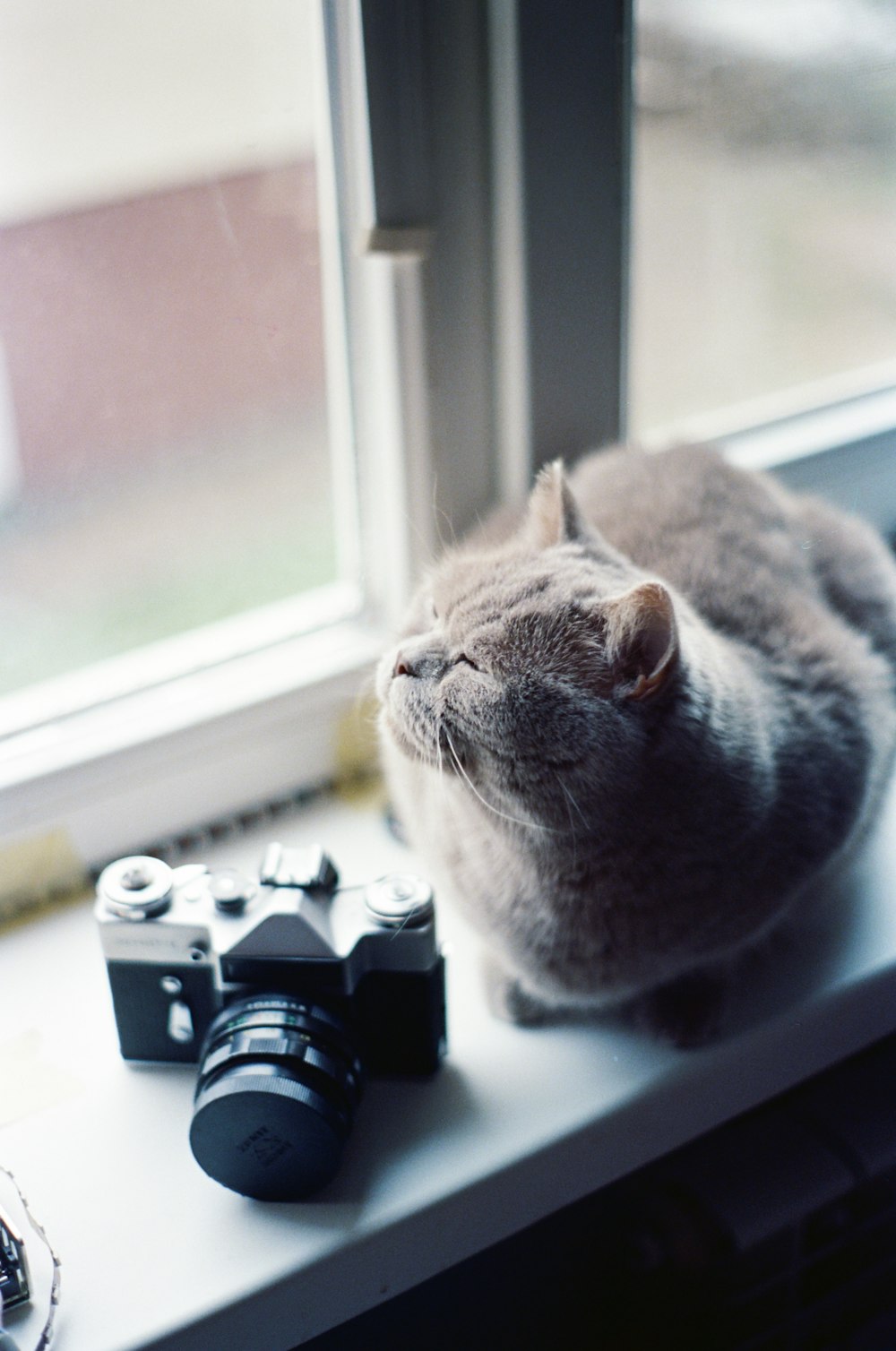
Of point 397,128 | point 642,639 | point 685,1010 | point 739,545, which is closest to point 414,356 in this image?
point 397,128

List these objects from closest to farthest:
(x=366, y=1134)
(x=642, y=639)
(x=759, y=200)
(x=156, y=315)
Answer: (x=642, y=639) < (x=366, y=1134) < (x=156, y=315) < (x=759, y=200)

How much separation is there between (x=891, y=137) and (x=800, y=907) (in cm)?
68

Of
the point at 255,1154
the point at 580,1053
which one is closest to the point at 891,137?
the point at 580,1053

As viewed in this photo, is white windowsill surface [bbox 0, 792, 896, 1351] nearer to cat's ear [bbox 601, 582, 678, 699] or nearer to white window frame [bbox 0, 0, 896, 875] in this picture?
white window frame [bbox 0, 0, 896, 875]

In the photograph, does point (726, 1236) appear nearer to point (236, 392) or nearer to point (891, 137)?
point (236, 392)

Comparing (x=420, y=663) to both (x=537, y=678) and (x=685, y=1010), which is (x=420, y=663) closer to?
(x=537, y=678)

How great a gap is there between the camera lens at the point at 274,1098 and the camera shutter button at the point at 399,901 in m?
0.06

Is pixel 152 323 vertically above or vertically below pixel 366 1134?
above

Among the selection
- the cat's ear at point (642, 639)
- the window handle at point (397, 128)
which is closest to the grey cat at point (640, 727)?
the cat's ear at point (642, 639)

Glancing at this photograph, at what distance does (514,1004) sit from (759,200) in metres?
0.70

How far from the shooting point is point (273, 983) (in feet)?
2.15

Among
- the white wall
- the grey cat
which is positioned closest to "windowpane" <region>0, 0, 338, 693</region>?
the white wall

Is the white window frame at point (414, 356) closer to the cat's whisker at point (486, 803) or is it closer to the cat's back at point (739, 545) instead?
the cat's back at point (739, 545)

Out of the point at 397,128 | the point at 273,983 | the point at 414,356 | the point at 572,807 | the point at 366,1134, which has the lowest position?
the point at 366,1134
